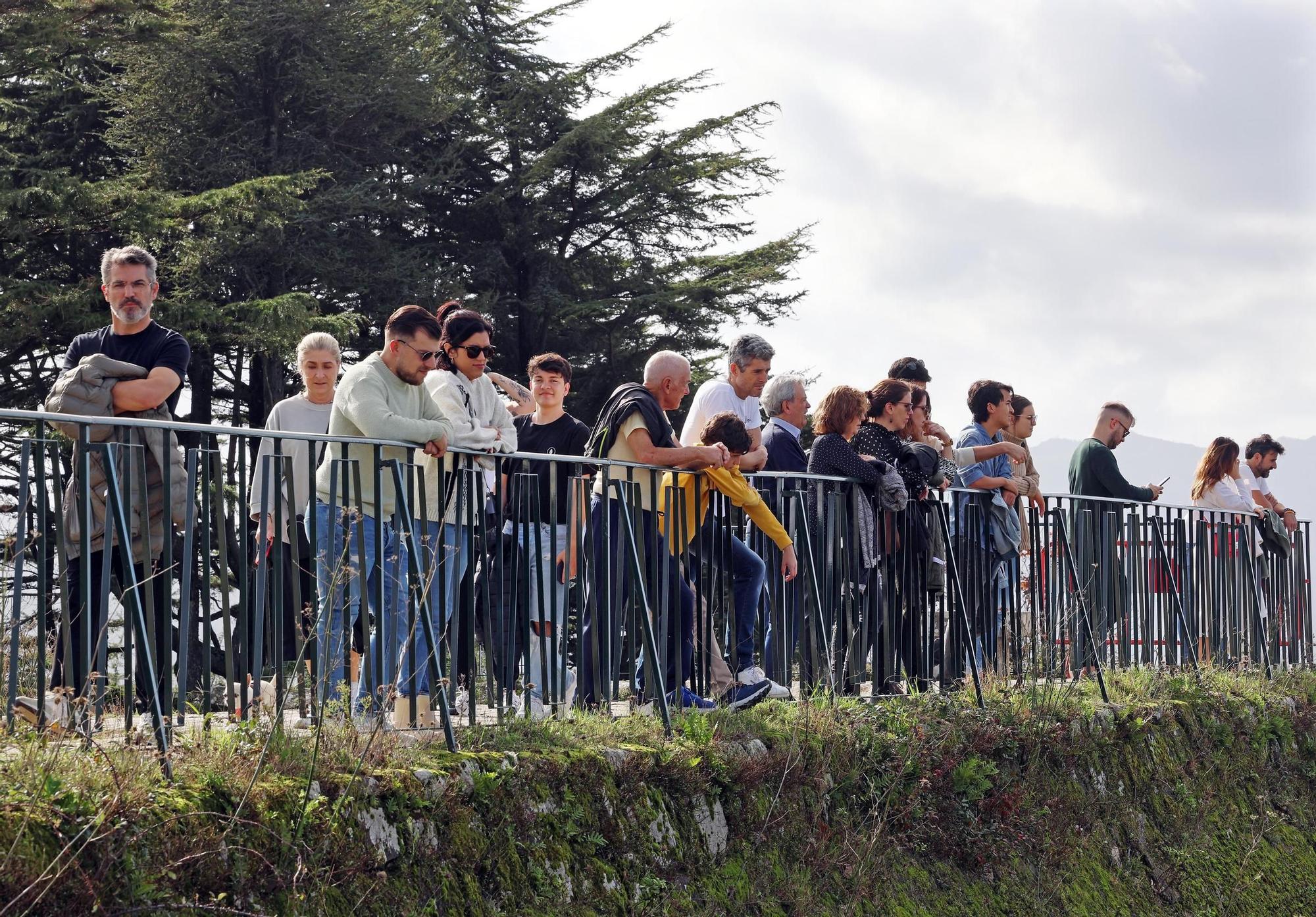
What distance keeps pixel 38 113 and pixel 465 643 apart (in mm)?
16932

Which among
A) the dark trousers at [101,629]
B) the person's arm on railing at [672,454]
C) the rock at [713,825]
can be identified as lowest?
the rock at [713,825]

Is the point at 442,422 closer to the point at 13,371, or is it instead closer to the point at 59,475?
the point at 59,475

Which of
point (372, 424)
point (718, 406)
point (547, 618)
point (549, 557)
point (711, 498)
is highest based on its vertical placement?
point (718, 406)

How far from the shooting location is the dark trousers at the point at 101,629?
15.1 ft

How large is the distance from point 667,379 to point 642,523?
2.58 ft

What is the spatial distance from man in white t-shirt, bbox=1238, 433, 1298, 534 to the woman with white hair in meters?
8.14

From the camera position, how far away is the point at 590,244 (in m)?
24.8

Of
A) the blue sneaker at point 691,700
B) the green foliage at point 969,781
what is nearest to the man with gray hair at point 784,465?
the blue sneaker at point 691,700

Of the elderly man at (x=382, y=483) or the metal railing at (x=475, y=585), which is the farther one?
the elderly man at (x=382, y=483)

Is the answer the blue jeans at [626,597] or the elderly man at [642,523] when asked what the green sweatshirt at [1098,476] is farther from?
the blue jeans at [626,597]

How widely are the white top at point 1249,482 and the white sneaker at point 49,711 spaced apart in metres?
10.0

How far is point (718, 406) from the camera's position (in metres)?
7.95

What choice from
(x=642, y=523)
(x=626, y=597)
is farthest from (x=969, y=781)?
(x=642, y=523)

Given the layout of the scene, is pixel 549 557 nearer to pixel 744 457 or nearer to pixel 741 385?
pixel 744 457
